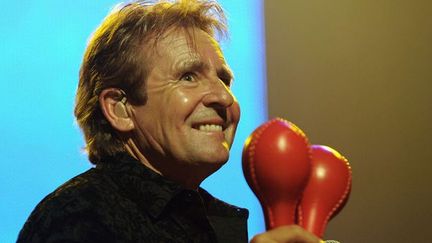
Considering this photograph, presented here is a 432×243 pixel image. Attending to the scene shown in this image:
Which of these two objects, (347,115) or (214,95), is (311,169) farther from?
(347,115)

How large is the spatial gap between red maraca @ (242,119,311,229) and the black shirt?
0.68ft

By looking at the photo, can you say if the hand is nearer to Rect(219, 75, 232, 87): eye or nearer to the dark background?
Rect(219, 75, 232, 87): eye

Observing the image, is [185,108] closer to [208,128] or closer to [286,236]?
[208,128]

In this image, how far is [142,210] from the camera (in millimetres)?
924

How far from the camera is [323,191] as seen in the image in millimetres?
776

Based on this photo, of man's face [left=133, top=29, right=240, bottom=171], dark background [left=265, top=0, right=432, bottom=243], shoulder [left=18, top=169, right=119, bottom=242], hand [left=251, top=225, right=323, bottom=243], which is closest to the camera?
hand [left=251, top=225, right=323, bottom=243]

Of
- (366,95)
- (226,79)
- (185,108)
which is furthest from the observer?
(366,95)

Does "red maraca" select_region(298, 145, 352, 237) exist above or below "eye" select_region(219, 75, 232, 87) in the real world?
below

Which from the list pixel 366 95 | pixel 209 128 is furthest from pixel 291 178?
pixel 366 95

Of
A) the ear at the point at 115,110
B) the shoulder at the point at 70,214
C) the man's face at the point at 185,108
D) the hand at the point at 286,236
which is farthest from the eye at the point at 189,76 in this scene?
the hand at the point at 286,236

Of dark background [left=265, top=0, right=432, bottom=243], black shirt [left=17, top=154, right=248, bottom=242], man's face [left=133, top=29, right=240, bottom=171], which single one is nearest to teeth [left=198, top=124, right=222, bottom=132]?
man's face [left=133, top=29, right=240, bottom=171]

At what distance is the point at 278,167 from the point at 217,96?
25 cm

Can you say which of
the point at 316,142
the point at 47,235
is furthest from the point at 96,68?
the point at 316,142

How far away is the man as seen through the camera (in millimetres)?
902
